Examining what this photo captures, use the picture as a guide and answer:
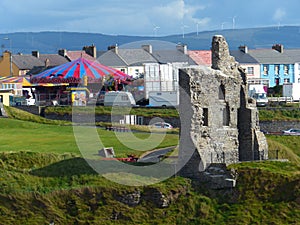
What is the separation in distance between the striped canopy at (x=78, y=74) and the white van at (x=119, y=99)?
8099 mm

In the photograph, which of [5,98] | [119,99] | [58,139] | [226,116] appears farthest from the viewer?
[5,98]

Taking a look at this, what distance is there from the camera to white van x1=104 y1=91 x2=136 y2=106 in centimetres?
7422

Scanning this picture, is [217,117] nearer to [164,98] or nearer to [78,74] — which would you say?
[164,98]

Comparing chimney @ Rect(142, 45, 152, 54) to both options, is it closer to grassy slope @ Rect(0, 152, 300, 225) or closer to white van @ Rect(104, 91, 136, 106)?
white van @ Rect(104, 91, 136, 106)

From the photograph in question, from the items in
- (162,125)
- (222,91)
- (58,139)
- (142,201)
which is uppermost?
(222,91)

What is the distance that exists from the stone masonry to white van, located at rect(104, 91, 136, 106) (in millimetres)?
31978

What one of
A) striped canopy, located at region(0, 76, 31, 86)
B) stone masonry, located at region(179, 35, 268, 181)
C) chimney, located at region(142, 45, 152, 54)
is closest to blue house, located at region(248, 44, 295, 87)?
chimney, located at region(142, 45, 152, 54)

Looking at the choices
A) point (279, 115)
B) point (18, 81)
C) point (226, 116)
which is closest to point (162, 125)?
point (279, 115)

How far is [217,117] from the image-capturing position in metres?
39.7

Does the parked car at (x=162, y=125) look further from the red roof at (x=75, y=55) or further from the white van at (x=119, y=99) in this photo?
the red roof at (x=75, y=55)

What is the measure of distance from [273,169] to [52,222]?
34.9 feet

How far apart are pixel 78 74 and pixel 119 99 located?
12042 mm

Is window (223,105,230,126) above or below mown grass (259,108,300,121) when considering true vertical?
above

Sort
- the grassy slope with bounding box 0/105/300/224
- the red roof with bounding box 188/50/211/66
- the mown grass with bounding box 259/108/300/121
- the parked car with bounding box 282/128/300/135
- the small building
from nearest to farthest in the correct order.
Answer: the grassy slope with bounding box 0/105/300/224 < the parked car with bounding box 282/128/300/135 < the mown grass with bounding box 259/108/300/121 < the small building < the red roof with bounding box 188/50/211/66
